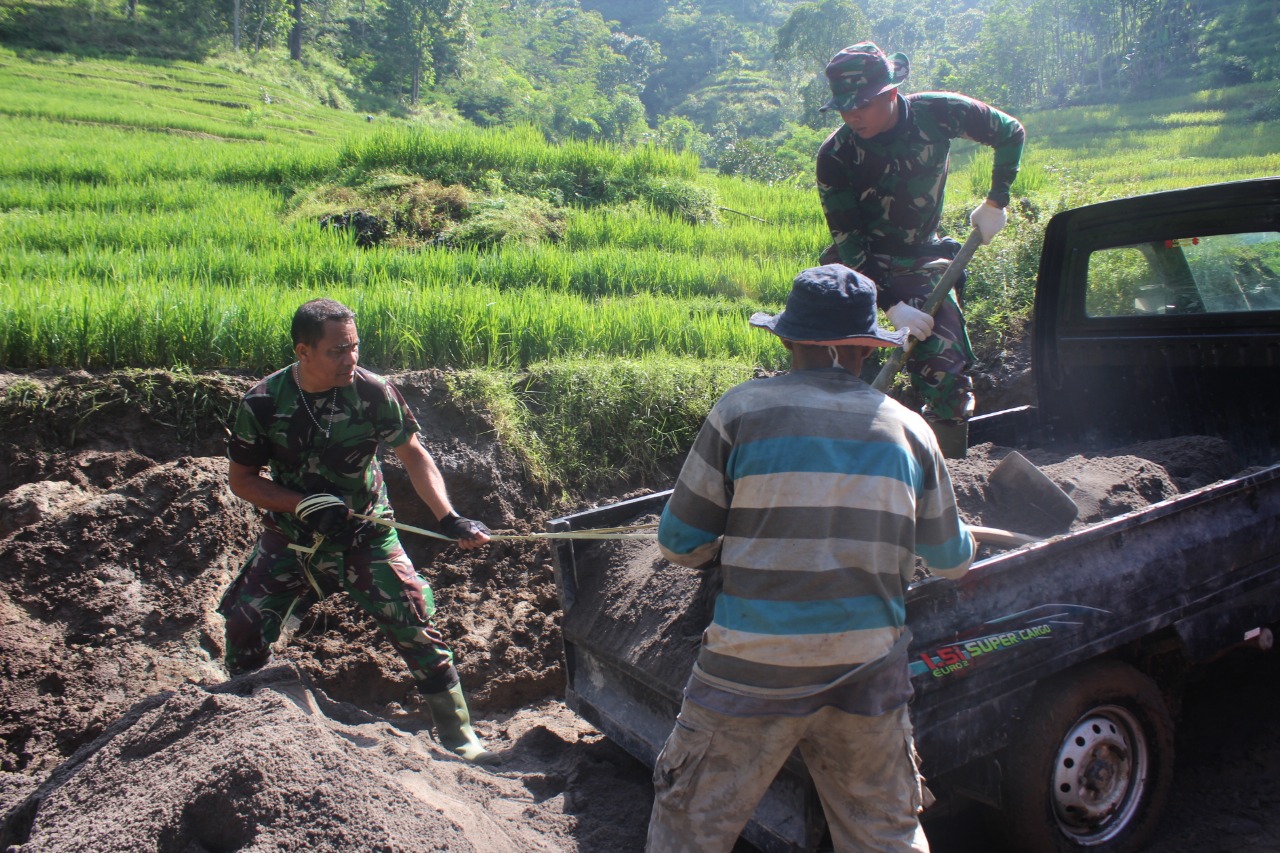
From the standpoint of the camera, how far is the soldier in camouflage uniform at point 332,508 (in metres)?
3.25

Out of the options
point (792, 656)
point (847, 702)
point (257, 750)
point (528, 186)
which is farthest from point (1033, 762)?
point (528, 186)

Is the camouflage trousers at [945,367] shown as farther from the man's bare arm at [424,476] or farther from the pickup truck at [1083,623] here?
the man's bare arm at [424,476]

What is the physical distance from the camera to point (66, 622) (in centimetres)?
381

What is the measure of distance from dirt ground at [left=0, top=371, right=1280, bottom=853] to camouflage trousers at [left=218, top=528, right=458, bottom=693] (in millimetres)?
232

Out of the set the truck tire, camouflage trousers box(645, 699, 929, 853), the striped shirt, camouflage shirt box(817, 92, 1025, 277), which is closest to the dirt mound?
camouflage trousers box(645, 699, 929, 853)

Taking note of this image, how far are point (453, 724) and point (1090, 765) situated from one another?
2.21 meters

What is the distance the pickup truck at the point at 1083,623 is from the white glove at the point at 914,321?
3.16 feet

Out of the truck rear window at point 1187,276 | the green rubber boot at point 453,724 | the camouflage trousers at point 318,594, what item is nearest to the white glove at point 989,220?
the truck rear window at point 1187,276

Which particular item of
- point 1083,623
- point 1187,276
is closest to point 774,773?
point 1083,623

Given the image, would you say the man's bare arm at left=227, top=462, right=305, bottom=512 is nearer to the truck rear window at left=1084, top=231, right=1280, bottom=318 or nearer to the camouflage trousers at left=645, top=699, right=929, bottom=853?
the camouflage trousers at left=645, top=699, right=929, bottom=853

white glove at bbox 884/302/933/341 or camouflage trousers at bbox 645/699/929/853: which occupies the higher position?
white glove at bbox 884/302/933/341

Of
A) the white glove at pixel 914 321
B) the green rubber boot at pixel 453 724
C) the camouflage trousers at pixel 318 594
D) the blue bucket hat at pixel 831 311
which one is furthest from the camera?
the white glove at pixel 914 321

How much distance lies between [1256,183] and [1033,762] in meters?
2.70

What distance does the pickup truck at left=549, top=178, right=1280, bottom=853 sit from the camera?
98.9 inches
